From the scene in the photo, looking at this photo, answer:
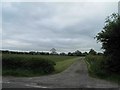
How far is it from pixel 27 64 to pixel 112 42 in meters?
8.78

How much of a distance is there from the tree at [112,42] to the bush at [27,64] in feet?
20.6

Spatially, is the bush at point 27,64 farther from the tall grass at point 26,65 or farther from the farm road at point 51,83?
the farm road at point 51,83

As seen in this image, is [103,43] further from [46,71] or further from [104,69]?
[46,71]

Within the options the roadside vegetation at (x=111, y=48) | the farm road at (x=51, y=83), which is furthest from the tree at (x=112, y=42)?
the farm road at (x=51, y=83)

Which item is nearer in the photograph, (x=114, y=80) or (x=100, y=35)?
(x=114, y=80)

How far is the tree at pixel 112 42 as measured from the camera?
25.8 metres

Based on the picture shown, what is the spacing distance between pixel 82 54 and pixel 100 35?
146175 mm

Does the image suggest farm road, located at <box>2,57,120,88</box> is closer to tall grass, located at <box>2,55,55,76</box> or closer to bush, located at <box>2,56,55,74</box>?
tall grass, located at <box>2,55,55,76</box>

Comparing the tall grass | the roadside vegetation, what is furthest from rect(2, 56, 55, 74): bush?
the roadside vegetation

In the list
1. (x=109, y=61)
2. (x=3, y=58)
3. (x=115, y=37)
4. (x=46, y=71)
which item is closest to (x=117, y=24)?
(x=115, y=37)

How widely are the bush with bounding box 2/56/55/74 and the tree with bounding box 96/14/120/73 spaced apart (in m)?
6.29

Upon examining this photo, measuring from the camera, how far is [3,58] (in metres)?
28.1

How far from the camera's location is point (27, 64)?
2867 cm

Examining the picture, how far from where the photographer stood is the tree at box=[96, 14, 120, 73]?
25766mm
